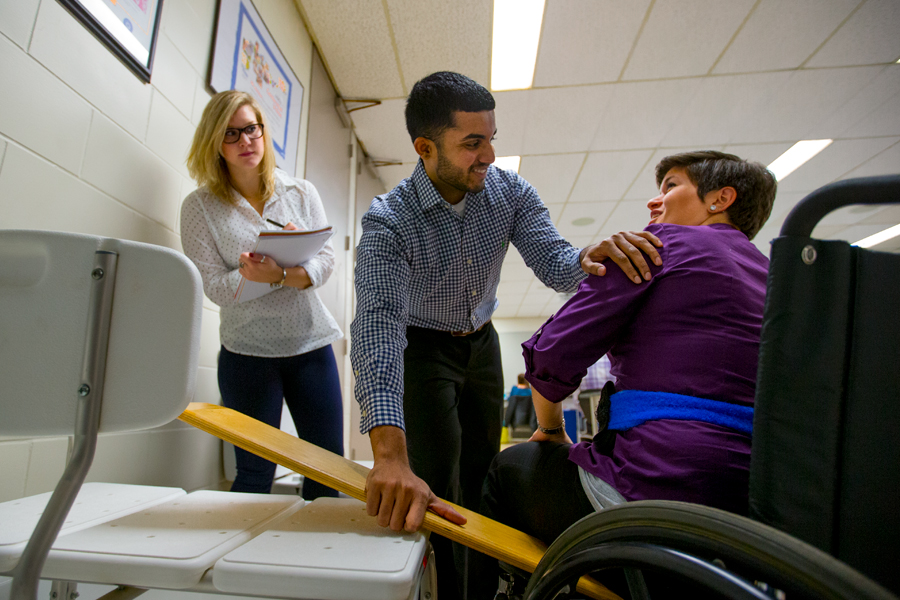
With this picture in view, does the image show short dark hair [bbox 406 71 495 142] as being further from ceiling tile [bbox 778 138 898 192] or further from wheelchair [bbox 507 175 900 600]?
ceiling tile [bbox 778 138 898 192]

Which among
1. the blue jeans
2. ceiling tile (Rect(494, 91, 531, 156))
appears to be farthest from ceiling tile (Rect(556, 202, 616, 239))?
the blue jeans

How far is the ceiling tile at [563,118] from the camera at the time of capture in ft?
11.8

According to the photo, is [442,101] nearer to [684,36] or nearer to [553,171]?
[684,36]

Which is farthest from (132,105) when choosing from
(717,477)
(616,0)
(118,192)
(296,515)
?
(616,0)

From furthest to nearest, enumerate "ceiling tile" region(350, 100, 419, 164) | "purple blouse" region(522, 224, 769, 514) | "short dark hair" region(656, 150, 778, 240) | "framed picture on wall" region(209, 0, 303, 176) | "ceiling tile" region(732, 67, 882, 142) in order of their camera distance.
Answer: "ceiling tile" region(350, 100, 419, 164) → "ceiling tile" region(732, 67, 882, 142) → "framed picture on wall" region(209, 0, 303, 176) → "short dark hair" region(656, 150, 778, 240) → "purple blouse" region(522, 224, 769, 514)

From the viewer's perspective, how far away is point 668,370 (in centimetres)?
73

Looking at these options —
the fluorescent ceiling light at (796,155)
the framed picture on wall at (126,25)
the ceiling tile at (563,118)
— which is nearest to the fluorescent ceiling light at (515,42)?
the ceiling tile at (563,118)

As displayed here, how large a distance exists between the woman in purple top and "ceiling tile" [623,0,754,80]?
2552 mm

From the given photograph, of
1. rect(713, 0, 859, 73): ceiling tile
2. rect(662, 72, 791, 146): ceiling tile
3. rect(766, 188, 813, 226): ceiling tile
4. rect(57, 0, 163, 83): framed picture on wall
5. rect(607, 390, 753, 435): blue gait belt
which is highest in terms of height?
rect(713, 0, 859, 73): ceiling tile

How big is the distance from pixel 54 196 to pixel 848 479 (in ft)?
5.23

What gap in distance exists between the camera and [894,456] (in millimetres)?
453

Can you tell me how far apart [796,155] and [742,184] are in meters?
4.63

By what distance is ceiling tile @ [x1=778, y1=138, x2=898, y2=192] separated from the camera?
14.1ft

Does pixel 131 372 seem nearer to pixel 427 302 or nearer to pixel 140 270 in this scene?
pixel 140 270
